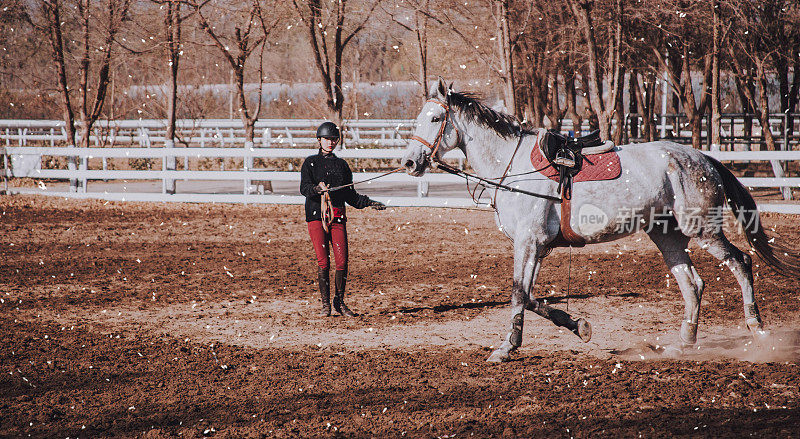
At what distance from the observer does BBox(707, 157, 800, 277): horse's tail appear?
6211 mm

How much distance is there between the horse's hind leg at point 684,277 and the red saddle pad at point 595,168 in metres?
0.76

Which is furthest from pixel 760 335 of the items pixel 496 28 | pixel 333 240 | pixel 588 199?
pixel 496 28

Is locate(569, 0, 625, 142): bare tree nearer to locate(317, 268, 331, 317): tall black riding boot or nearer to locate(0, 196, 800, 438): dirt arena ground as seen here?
locate(0, 196, 800, 438): dirt arena ground

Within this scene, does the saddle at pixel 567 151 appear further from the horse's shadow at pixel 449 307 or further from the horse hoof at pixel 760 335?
the horse's shadow at pixel 449 307

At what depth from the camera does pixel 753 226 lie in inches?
248

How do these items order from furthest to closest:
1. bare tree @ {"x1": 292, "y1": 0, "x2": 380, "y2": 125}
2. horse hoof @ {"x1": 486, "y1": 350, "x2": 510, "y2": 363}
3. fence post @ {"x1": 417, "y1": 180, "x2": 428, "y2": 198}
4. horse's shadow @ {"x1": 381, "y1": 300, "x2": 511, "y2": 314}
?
1. bare tree @ {"x1": 292, "y1": 0, "x2": 380, "y2": 125}
2. fence post @ {"x1": 417, "y1": 180, "x2": 428, "y2": 198}
3. horse's shadow @ {"x1": 381, "y1": 300, "x2": 511, "y2": 314}
4. horse hoof @ {"x1": 486, "y1": 350, "x2": 510, "y2": 363}

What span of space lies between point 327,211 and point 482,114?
81.7 inches

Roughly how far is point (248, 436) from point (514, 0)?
16.4m

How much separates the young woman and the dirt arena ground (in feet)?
1.18

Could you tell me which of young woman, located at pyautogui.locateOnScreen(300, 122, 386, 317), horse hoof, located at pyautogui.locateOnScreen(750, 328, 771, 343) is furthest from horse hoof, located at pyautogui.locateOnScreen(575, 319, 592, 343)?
young woman, located at pyautogui.locateOnScreen(300, 122, 386, 317)

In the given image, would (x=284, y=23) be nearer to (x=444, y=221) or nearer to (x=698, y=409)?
(x=444, y=221)

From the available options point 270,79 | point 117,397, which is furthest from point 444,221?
point 270,79

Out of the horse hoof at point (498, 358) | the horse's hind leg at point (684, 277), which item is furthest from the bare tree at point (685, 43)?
the horse hoof at point (498, 358)

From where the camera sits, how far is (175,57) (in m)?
19.4
